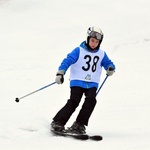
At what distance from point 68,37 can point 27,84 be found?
5.92 metres

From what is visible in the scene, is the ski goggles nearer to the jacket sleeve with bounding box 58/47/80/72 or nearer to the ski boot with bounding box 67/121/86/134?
the jacket sleeve with bounding box 58/47/80/72

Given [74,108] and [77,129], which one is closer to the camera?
[77,129]

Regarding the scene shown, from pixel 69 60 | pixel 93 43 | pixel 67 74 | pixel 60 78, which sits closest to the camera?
pixel 60 78

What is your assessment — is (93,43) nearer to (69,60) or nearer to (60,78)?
(69,60)

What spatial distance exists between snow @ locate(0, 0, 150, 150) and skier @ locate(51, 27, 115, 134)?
369 mm

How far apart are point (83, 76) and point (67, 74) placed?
587 cm

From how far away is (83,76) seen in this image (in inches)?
241

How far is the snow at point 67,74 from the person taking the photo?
5.64 meters

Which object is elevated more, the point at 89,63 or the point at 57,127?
the point at 89,63

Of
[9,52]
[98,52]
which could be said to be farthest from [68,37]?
[98,52]

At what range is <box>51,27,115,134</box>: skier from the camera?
5973 mm

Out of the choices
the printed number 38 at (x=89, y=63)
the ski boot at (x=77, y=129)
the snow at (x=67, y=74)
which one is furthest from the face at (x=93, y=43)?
the snow at (x=67, y=74)

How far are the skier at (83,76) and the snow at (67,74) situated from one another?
1.21 feet

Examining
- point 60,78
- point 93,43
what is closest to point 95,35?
point 93,43
